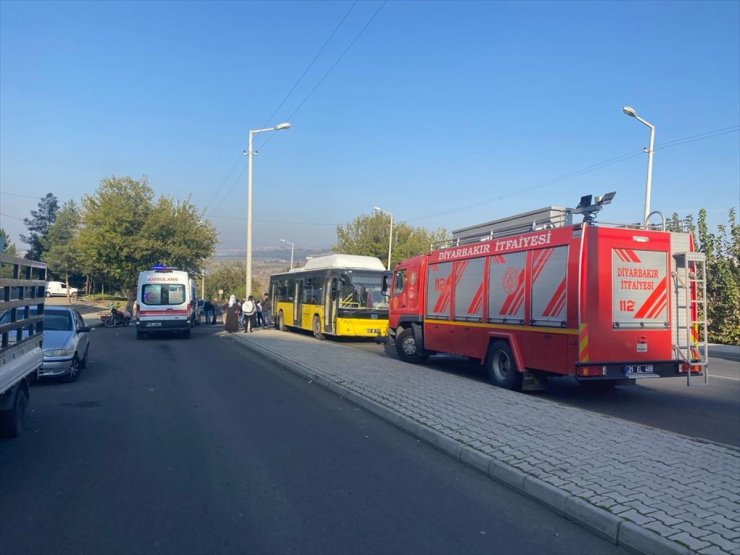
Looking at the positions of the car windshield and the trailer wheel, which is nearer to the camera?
the trailer wheel

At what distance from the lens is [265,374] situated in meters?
14.1

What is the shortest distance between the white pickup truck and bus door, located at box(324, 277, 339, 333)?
1442 centimetres

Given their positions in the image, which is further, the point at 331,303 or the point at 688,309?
the point at 331,303

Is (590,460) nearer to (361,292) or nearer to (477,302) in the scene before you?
(477,302)

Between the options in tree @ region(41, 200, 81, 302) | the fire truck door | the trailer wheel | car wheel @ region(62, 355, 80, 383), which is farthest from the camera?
tree @ region(41, 200, 81, 302)

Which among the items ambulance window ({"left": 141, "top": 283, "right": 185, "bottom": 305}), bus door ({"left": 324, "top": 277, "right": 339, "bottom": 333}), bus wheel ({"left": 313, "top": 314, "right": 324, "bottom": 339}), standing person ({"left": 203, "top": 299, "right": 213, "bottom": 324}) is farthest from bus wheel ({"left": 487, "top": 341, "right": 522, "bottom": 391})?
standing person ({"left": 203, "top": 299, "right": 213, "bottom": 324})

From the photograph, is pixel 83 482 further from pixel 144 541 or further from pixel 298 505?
pixel 298 505

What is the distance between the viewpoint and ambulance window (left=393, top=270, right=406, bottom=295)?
1673 centimetres

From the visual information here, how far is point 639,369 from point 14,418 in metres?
9.33

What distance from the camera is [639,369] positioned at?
1023 cm

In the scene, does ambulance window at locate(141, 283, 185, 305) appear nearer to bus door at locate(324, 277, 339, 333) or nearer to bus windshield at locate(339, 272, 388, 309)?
bus door at locate(324, 277, 339, 333)

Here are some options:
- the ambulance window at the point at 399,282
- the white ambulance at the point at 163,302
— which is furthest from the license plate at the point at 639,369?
the white ambulance at the point at 163,302

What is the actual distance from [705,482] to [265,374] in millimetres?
10122

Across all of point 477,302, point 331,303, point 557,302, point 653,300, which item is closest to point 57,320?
point 477,302
